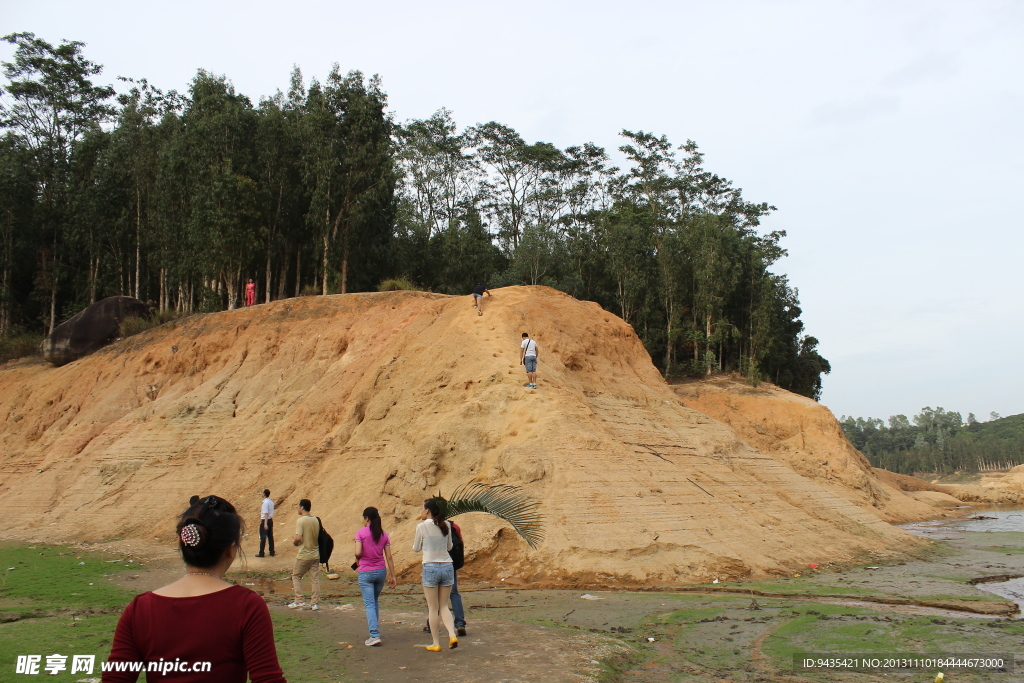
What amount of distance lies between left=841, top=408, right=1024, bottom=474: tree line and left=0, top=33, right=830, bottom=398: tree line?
41.7 m

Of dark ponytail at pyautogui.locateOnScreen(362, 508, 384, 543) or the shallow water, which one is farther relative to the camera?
the shallow water

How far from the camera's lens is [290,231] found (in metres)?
36.0

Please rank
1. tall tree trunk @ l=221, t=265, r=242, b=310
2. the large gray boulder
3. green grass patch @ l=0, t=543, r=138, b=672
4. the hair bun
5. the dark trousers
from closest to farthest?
the hair bun
green grass patch @ l=0, t=543, r=138, b=672
the dark trousers
the large gray boulder
tall tree trunk @ l=221, t=265, r=242, b=310

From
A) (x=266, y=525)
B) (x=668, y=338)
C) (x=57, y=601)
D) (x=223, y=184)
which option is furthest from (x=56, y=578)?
(x=668, y=338)

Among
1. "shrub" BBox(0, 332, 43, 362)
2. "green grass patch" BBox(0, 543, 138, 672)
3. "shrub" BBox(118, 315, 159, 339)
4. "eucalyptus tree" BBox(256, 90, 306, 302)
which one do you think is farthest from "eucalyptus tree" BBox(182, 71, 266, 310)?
"green grass patch" BBox(0, 543, 138, 672)

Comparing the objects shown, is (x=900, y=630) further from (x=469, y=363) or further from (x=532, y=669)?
(x=469, y=363)

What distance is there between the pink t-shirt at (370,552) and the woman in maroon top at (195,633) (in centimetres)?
592

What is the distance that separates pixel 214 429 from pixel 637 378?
538 inches

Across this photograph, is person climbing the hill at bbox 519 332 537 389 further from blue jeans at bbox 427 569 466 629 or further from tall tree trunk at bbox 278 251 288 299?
tall tree trunk at bbox 278 251 288 299

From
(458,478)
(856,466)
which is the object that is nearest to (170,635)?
(458,478)

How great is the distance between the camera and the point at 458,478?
Answer: 53.3 feet

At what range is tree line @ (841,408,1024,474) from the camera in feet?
309

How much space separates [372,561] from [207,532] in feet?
19.7

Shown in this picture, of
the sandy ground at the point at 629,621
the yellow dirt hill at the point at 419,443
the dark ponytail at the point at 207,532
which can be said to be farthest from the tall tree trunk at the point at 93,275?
the dark ponytail at the point at 207,532
